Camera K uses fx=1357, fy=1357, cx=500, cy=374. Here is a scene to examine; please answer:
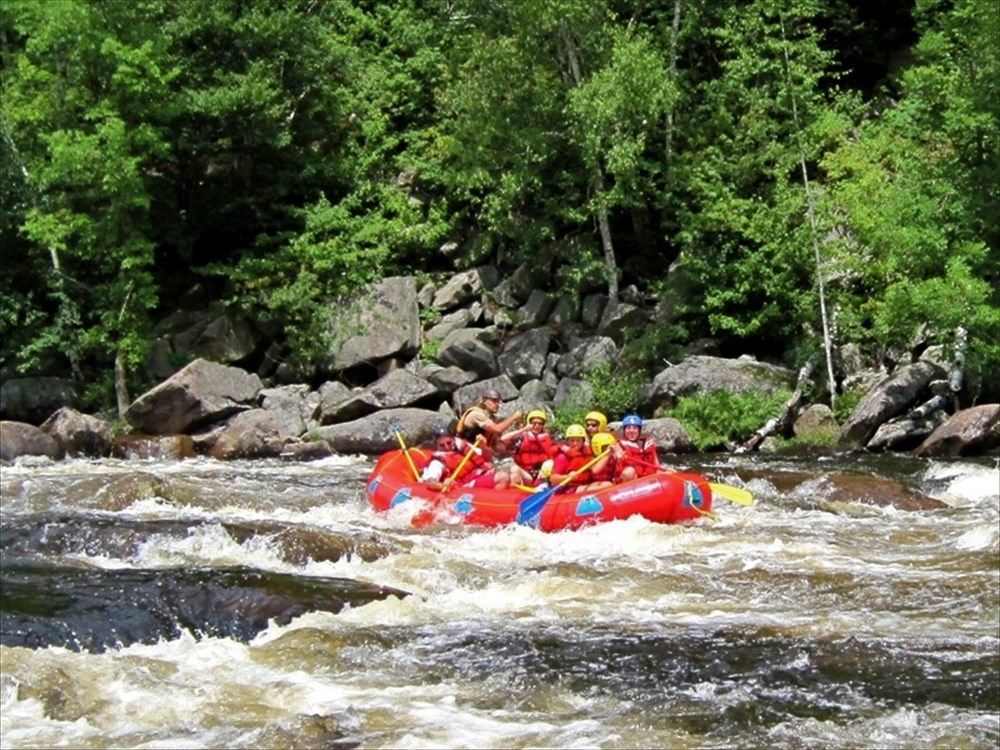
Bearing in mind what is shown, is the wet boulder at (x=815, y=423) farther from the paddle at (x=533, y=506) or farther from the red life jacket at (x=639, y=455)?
the paddle at (x=533, y=506)

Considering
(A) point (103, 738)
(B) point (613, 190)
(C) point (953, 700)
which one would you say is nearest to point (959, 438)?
(B) point (613, 190)

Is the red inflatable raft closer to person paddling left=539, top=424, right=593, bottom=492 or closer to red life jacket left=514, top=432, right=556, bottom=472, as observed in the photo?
person paddling left=539, top=424, right=593, bottom=492

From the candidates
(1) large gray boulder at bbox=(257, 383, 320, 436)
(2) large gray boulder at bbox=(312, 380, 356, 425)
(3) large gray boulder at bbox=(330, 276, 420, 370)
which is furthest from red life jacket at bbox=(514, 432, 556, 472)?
(3) large gray boulder at bbox=(330, 276, 420, 370)

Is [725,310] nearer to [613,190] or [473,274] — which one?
[613,190]

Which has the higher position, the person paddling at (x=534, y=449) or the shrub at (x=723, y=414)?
the person paddling at (x=534, y=449)

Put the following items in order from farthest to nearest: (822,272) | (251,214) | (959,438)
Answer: (251,214), (822,272), (959,438)

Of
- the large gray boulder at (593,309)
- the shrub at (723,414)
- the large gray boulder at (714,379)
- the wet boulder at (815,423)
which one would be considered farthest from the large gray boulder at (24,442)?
the wet boulder at (815,423)

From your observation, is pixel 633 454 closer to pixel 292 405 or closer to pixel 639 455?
pixel 639 455

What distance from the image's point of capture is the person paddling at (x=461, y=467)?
45.1 ft

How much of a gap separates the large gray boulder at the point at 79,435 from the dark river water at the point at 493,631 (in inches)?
286

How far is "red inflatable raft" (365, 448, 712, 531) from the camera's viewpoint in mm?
12461

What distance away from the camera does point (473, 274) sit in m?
25.2

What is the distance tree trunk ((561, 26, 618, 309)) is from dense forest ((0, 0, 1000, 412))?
2.8 inches

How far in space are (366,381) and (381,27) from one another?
945cm
